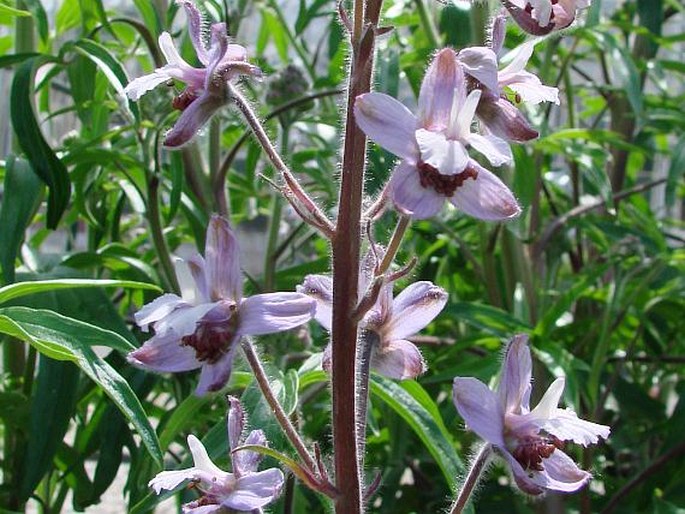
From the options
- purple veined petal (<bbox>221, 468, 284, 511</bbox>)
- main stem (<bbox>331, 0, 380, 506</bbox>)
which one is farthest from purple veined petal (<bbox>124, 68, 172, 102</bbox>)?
→ purple veined petal (<bbox>221, 468, 284, 511</bbox>)

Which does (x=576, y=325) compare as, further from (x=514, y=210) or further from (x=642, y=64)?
(x=514, y=210)

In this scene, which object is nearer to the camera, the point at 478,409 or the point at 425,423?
the point at 478,409

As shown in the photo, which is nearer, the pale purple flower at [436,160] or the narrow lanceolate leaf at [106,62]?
the pale purple flower at [436,160]

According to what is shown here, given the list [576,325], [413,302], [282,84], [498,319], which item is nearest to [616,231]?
[576,325]

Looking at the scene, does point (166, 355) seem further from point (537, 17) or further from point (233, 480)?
point (537, 17)

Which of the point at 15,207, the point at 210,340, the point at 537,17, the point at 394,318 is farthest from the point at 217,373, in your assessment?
the point at 15,207

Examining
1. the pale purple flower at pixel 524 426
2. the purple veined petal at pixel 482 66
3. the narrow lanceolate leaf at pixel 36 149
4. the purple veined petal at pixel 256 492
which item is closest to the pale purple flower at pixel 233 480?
the purple veined petal at pixel 256 492

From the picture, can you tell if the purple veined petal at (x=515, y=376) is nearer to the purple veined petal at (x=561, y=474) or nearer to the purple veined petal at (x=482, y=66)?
the purple veined petal at (x=561, y=474)

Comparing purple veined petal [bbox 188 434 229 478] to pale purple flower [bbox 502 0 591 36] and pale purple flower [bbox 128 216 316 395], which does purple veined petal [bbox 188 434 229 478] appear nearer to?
pale purple flower [bbox 128 216 316 395]
